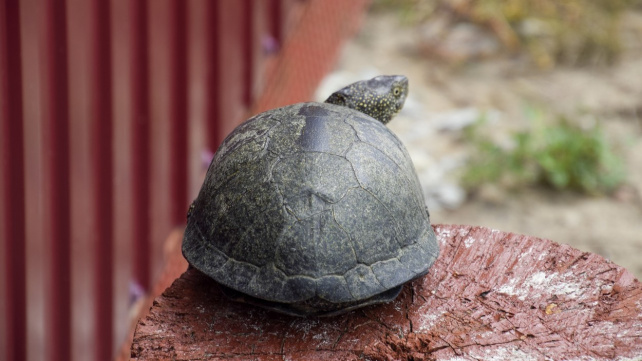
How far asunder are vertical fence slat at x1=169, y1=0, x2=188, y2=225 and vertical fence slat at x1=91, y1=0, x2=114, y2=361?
0.80m

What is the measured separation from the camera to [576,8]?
9016 millimetres

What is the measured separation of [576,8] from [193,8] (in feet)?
19.0

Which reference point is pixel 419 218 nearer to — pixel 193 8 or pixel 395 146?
pixel 395 146

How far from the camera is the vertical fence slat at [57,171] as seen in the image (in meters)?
3.22

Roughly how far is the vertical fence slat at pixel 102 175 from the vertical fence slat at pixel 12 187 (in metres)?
0.56

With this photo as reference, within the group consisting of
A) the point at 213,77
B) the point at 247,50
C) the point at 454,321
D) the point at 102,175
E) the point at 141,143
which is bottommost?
the point at 454,321

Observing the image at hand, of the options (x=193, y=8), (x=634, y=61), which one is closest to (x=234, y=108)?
(x=193, y=8)

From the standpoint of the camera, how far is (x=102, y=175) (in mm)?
3740

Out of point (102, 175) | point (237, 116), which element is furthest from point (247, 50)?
point (102, 175)

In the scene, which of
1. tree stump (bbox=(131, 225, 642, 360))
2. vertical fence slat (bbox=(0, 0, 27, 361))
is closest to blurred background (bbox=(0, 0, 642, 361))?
vertical fence slat (bbox=(0, 0, 27, 361))

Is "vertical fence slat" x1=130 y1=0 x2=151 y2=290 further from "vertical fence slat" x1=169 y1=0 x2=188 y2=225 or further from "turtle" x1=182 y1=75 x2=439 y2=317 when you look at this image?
"turtle" x1=182 y1=75 x2=439 y2=317

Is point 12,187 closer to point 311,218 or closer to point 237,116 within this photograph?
point 311,218

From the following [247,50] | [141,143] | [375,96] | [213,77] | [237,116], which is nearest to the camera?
[375,96]

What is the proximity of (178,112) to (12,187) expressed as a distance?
1.71 meters
